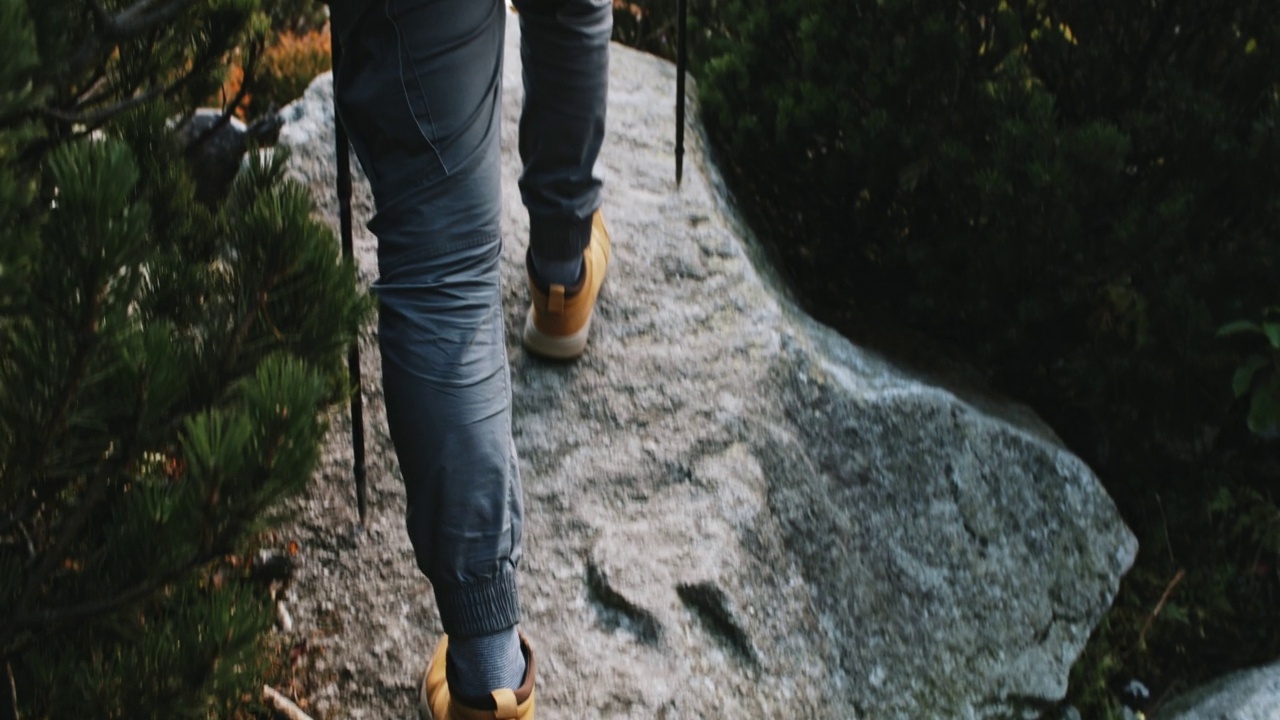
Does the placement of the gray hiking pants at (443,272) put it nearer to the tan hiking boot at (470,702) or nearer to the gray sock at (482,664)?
the gray sock at (482,664)

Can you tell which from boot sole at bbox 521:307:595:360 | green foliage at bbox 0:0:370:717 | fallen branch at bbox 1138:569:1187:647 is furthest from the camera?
fallen branch at bbox 1138:569:1187:647

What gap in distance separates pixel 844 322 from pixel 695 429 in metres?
0.98

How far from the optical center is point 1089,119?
131 inches

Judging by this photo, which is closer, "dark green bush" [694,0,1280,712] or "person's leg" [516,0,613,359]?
"person's leg" [516,0,613,359]

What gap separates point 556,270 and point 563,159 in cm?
33

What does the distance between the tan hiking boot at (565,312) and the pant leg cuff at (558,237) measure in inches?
3.0

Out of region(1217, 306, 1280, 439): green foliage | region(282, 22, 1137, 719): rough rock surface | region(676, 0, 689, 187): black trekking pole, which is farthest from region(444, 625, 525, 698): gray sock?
region(1217, 306, 1280, 439): green foliage

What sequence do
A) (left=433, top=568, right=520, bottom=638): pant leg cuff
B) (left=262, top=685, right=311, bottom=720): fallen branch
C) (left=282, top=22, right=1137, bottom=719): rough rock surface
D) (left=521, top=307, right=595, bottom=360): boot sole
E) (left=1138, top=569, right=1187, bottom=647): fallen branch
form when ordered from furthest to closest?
(left=1138, top=569, right=1187, bottom=647): fallen branch < (left=521, top=307, right=595, bottom=360): boot sole < (left=282, top=22, right=1137, bottom=719): rough rock surface < (left=262, top=685, right=311, bottom=720): fallen branch < (left=433, top=568, right=520, bottom=638): pant leg cuff

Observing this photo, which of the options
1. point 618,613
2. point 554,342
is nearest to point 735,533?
point 618,613

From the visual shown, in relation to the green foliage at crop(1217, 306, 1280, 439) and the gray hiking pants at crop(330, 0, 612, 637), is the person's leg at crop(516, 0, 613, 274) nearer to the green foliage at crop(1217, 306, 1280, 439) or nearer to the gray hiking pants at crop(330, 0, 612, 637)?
the gray hiking pants at crop(330, 0, 612, 637)

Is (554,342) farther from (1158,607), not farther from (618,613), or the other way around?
(1158,607)

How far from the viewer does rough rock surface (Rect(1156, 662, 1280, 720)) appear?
301 cm

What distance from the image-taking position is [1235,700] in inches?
121

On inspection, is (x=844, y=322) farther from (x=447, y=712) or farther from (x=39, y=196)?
(x=39, y=196)
